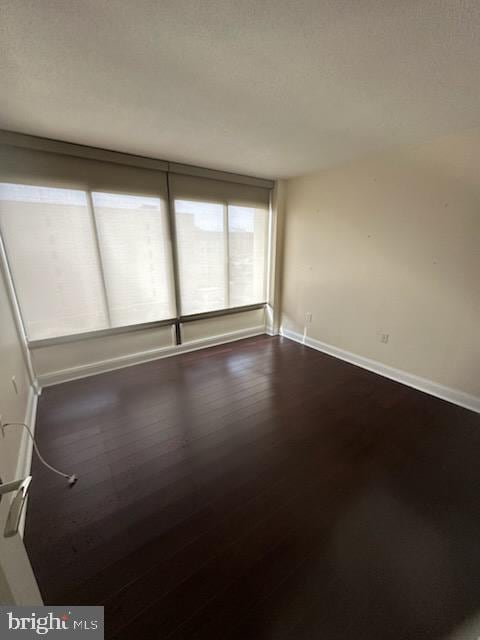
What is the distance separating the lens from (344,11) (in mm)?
1008

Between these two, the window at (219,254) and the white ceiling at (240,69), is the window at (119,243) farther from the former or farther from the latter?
the white ceiling at (240,69)

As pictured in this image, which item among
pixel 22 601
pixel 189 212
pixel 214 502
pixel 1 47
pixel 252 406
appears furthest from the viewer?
pixel 189 212

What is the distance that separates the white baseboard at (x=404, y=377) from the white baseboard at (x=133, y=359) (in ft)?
3.61

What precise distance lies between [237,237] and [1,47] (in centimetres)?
267

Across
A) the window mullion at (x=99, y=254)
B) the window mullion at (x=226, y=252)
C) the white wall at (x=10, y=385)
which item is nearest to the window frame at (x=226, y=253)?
the window mullion at (x=226, y=252)

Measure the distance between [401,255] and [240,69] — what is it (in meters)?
2.16

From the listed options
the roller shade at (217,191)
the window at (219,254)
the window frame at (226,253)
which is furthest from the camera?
the window at (219,254)

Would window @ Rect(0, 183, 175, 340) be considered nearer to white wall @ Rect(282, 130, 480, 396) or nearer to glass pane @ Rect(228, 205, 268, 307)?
glass pane @ Rect(228, 205, 268, 307)

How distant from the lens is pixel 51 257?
7.97 ft

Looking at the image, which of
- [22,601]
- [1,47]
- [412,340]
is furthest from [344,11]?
[412,340]

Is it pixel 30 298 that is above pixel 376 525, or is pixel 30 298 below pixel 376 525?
above

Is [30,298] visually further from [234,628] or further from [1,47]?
[234,628]

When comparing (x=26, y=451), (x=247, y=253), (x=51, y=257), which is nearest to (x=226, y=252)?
→ (x=247, y=253)

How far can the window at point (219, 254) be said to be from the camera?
127 inches
